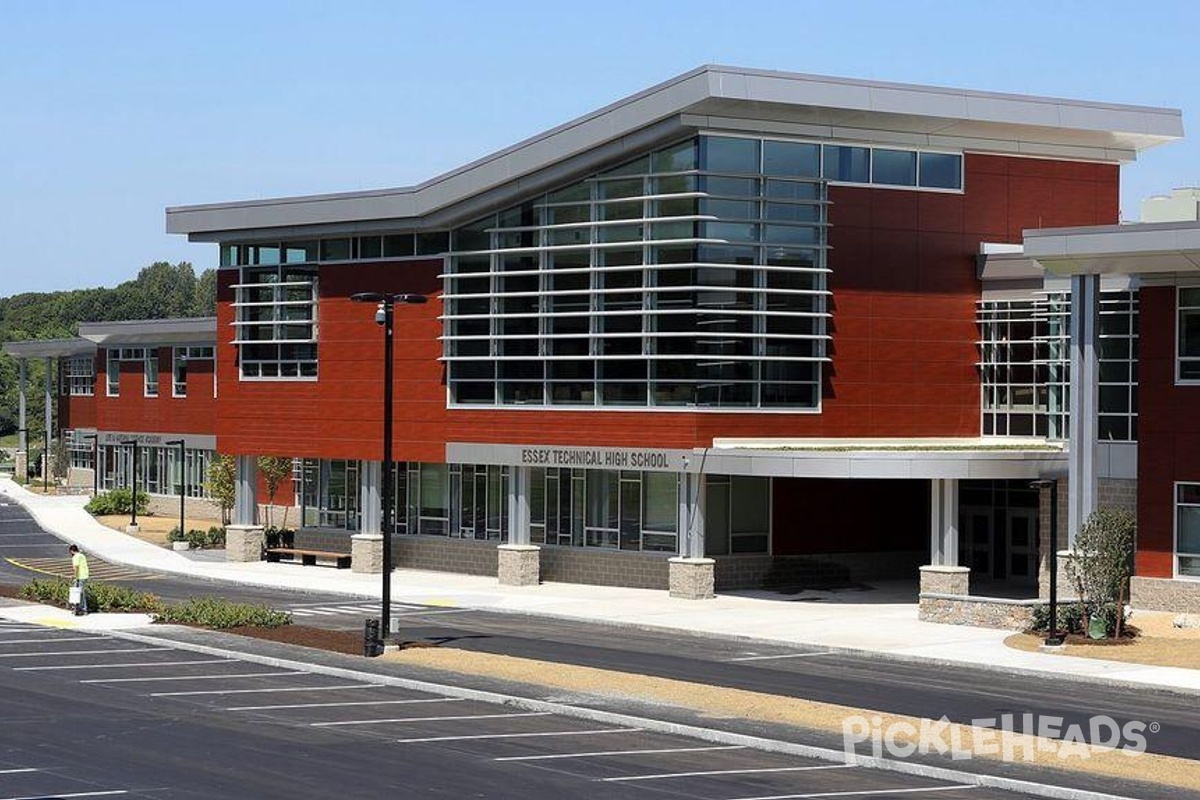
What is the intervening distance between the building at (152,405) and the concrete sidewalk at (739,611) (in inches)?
642

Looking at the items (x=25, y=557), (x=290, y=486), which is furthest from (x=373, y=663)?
(x=290, y=486)

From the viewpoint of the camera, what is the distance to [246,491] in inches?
2534

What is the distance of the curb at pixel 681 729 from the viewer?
2378 cm

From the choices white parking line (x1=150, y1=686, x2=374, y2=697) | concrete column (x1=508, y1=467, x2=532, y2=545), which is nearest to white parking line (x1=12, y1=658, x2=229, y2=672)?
white parking line (x1=150, y1=686, x2=374, y2=697)

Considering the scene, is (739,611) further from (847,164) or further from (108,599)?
(108,599)

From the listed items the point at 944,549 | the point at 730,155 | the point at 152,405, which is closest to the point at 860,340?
the point at 730,155

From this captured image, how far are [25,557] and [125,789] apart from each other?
145 feet

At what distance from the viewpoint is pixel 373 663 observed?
3578 cm

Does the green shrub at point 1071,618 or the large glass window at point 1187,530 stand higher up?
the large glass window at point 1187,530

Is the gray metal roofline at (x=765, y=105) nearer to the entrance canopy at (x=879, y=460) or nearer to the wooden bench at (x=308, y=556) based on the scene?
the entrance canopy at (x=879, y=460)

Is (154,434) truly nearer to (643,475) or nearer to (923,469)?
(643,475)

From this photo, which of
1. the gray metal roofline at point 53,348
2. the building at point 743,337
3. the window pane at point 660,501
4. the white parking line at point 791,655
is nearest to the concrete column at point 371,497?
the building at point 743,337

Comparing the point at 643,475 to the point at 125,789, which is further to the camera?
the point at 643,475

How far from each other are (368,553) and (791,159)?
19.0 m
